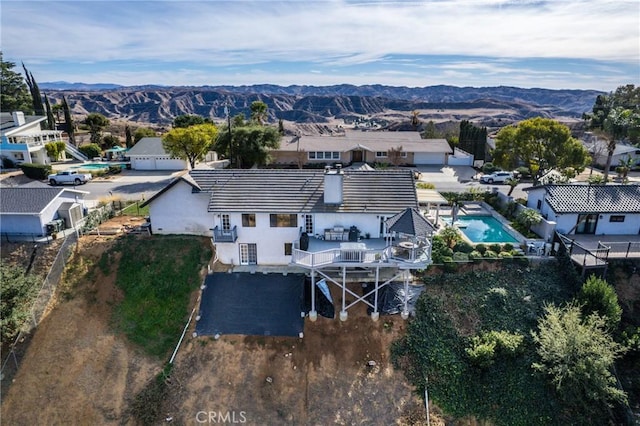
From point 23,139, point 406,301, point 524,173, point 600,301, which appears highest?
point 23,139

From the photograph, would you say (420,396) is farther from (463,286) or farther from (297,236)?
(297,236)

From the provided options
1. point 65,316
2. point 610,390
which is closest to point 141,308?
point 65,316

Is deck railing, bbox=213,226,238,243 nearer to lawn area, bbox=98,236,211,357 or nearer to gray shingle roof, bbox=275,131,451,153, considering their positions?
lawn area, bbox=98,236,211,357

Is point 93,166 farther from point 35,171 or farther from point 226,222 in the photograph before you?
point 226,222

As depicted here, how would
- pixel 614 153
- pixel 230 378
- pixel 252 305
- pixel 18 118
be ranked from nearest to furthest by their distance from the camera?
pixel 230 378, pixel 252 305, pixel 614 153, pixel 18 118

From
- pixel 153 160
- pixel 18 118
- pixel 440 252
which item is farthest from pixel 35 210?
pixel 18 118
